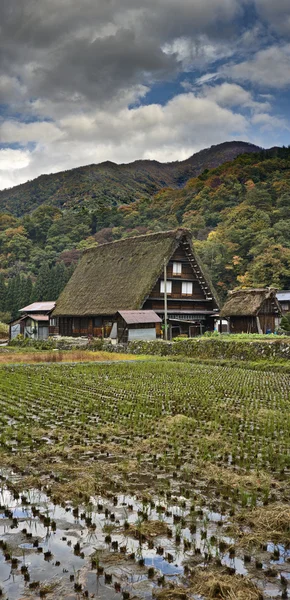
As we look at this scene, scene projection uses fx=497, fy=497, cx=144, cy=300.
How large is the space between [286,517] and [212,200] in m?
65.8

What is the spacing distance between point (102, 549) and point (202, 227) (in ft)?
205

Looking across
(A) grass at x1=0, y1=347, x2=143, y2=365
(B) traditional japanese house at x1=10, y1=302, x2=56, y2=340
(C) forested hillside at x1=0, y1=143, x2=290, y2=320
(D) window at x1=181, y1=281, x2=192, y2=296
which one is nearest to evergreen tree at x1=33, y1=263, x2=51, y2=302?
(C) forested hillside at x1=0, y1=143, x2=290, y2=320

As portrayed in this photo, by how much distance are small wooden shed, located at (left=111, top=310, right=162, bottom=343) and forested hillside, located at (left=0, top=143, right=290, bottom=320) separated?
18.3 m

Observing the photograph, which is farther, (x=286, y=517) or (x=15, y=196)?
(x=15, y=196)

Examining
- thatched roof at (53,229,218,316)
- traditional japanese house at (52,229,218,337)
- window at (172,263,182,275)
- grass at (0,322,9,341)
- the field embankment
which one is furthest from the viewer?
grass at (0,322,9,341)

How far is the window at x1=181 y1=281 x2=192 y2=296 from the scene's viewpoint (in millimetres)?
36750

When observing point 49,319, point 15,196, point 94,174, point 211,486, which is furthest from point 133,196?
point 211,486

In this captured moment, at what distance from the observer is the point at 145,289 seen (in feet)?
107

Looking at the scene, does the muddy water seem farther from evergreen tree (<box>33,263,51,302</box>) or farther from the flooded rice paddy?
evergreen tree (<box>33,263,51,302</box>)

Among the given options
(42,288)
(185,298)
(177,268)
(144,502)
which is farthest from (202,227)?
(144,502)

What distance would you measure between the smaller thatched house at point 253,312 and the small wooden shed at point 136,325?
6.75 meters

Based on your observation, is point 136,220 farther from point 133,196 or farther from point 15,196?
point 15,196

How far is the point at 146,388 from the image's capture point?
44.6 ft

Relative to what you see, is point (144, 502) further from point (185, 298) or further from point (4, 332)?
point (4, 332)
